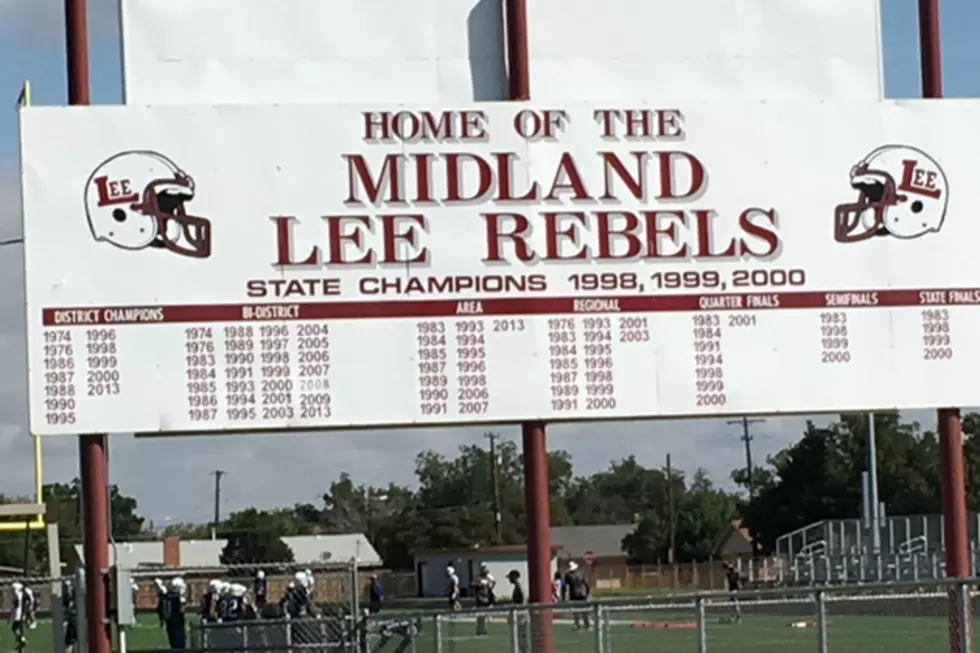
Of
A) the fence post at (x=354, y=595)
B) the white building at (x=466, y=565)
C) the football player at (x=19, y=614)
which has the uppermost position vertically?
the fence post at (x=354, y=595)

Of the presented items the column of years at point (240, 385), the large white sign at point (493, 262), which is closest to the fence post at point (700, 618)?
the large white sign at point (493, 262)

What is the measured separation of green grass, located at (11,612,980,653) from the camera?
17.7 m

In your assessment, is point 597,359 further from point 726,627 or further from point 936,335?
point 726,627

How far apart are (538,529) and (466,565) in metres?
57.1

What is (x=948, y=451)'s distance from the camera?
49.5 ft

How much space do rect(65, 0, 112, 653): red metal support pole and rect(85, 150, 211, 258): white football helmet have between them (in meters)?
0.62

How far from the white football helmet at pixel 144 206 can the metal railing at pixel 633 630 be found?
3.16m

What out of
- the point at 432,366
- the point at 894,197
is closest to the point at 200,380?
the point at 432,366

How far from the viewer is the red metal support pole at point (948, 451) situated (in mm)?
14953

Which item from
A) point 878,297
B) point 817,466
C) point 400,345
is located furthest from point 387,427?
point 817,466

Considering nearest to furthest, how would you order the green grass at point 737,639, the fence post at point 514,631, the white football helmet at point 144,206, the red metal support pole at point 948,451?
the fence post at point 514,631, the white football helmet at point 144,206, the red metal support pole at point 948,451, the green grass at point 737,639

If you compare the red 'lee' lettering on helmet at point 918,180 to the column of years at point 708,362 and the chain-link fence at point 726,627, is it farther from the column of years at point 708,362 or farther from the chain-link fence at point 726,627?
the chain-link fence at point 726,627

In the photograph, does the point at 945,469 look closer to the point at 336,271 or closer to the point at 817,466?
the point at 336,271

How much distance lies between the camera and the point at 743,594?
13.2m
